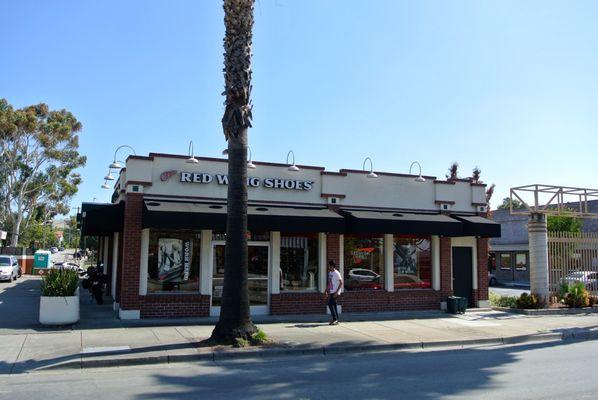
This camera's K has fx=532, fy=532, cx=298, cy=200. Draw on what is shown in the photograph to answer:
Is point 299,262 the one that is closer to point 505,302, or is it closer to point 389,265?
point 389,265

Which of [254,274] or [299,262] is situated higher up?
[299,262]

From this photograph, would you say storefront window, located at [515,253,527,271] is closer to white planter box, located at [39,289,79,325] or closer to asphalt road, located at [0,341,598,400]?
asphalt road, located at [0,341,598,400]

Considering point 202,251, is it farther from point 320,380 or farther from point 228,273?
point 320,380

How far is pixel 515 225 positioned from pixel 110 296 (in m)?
32.2

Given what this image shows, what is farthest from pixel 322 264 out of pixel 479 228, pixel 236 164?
pixel 236 164

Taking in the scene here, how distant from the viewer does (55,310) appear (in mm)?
13016

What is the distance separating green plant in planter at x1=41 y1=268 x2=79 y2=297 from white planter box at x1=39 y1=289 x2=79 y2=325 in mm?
170

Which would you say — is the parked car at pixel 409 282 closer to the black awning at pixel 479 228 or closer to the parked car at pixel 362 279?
the parked car at pixel 362 279

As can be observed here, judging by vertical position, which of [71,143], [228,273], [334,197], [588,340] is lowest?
[588,340]

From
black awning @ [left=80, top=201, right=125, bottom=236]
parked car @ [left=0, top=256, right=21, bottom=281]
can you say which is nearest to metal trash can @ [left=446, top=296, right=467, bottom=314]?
black awning @ [left=80, top=201, right=125, bottom=236]

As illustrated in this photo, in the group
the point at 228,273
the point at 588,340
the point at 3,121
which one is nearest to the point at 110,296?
the point at 228,273

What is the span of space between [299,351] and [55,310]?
6297 millimetres

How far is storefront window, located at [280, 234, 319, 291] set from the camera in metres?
16.9

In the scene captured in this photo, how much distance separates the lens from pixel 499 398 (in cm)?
732
